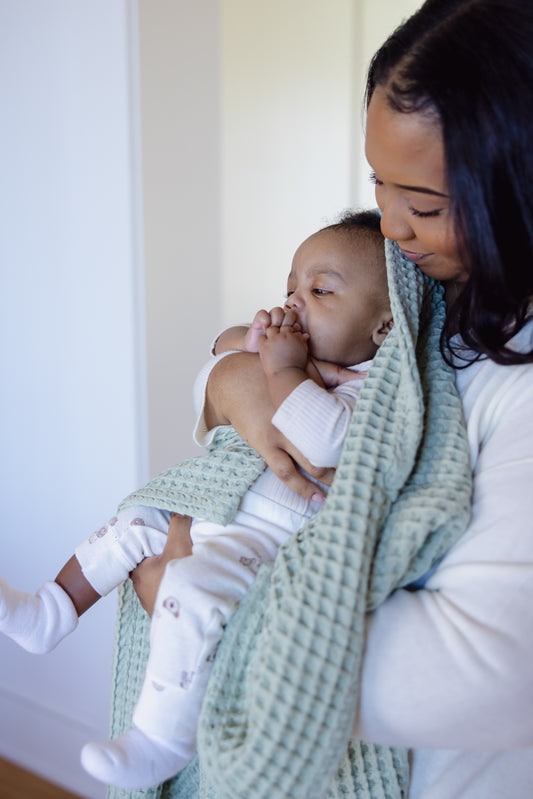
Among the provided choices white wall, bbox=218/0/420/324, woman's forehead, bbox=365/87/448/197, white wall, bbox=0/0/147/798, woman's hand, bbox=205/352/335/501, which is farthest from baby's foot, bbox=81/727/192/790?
white wall, bbox=218/0/420/324

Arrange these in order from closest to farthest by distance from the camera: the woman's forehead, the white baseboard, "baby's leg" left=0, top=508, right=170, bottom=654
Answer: the woman's forehead < "baby's leg" left=0, top=508, right=170, bottom=654 < the white baseboard

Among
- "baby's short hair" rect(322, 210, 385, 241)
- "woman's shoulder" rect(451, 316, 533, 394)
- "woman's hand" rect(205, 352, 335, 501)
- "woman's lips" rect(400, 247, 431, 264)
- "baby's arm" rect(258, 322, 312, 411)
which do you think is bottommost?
"woman's hand" rect(205, 352, 335, 501)

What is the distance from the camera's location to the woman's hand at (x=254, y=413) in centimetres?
99

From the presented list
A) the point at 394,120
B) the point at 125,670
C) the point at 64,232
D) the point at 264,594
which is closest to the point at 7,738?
the point at 125,670

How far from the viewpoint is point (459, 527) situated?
730 mm

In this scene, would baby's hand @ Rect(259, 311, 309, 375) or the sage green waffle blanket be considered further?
baby's hand @ Rect(259, 311, 309, 375)

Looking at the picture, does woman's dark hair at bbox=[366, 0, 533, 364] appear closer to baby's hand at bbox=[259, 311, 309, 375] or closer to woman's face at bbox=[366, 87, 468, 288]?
woman's face at bbox=[366, 87, 468, 288]

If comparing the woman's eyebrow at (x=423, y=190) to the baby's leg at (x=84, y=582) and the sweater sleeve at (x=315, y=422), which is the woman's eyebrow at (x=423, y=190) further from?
the baby's leg at (x=84, y=582)

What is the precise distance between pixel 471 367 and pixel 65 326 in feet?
4.51

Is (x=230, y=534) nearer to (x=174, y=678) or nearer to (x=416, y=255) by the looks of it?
(x=174, y=678)

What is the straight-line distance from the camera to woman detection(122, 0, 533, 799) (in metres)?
0.65

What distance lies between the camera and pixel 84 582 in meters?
1.16

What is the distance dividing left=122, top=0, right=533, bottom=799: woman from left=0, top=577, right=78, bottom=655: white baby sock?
568 millimetres

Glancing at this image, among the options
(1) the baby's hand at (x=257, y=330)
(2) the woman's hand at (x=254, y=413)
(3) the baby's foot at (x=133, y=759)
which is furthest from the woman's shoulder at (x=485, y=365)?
(3) the baby's foot at (x=133, y=759)
